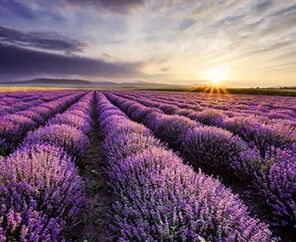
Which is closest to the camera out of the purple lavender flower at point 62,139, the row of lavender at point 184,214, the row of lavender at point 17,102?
the row of lavender at point 184,214

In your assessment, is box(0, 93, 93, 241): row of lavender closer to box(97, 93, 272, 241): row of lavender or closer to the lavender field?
the lavender field

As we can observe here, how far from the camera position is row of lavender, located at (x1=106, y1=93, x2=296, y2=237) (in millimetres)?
3320

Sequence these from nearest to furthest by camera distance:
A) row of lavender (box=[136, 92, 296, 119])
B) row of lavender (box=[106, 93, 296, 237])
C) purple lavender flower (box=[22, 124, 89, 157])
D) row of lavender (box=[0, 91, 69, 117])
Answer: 1. row of lavender (box=[106, 93, 296, 237])
2. purple lavender flower (box=[22, 124, 89, 157])
3. row of lavender (box=[136, 92, 296, 119])
4. row of lavender (box=[0, 91, 69, 117])

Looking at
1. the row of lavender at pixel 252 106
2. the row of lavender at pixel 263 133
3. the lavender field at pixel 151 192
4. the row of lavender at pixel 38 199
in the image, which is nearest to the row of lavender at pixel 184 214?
the lavender field at pixel 151 192

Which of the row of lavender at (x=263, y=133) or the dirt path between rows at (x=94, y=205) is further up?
the row of lavender at (x=263, y=133)

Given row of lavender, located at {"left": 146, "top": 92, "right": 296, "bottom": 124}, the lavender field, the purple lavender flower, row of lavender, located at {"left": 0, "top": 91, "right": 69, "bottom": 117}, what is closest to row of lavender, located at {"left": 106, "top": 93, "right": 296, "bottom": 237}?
the lavender field

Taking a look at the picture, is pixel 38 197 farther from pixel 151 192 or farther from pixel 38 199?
pixel 151 192

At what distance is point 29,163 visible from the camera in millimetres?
3207

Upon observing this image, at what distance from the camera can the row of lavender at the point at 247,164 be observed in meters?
3.32

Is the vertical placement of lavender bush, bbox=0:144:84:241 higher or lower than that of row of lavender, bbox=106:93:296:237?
higher

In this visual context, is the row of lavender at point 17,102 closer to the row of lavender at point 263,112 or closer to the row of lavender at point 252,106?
the row of lavender at point 263,112

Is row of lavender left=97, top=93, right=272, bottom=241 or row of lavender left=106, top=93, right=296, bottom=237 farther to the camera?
row of lavender left=106, top=93, right=296, bottom=237

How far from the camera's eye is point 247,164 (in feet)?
14.6

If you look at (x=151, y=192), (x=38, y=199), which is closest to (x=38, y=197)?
(x=38, y=199)
